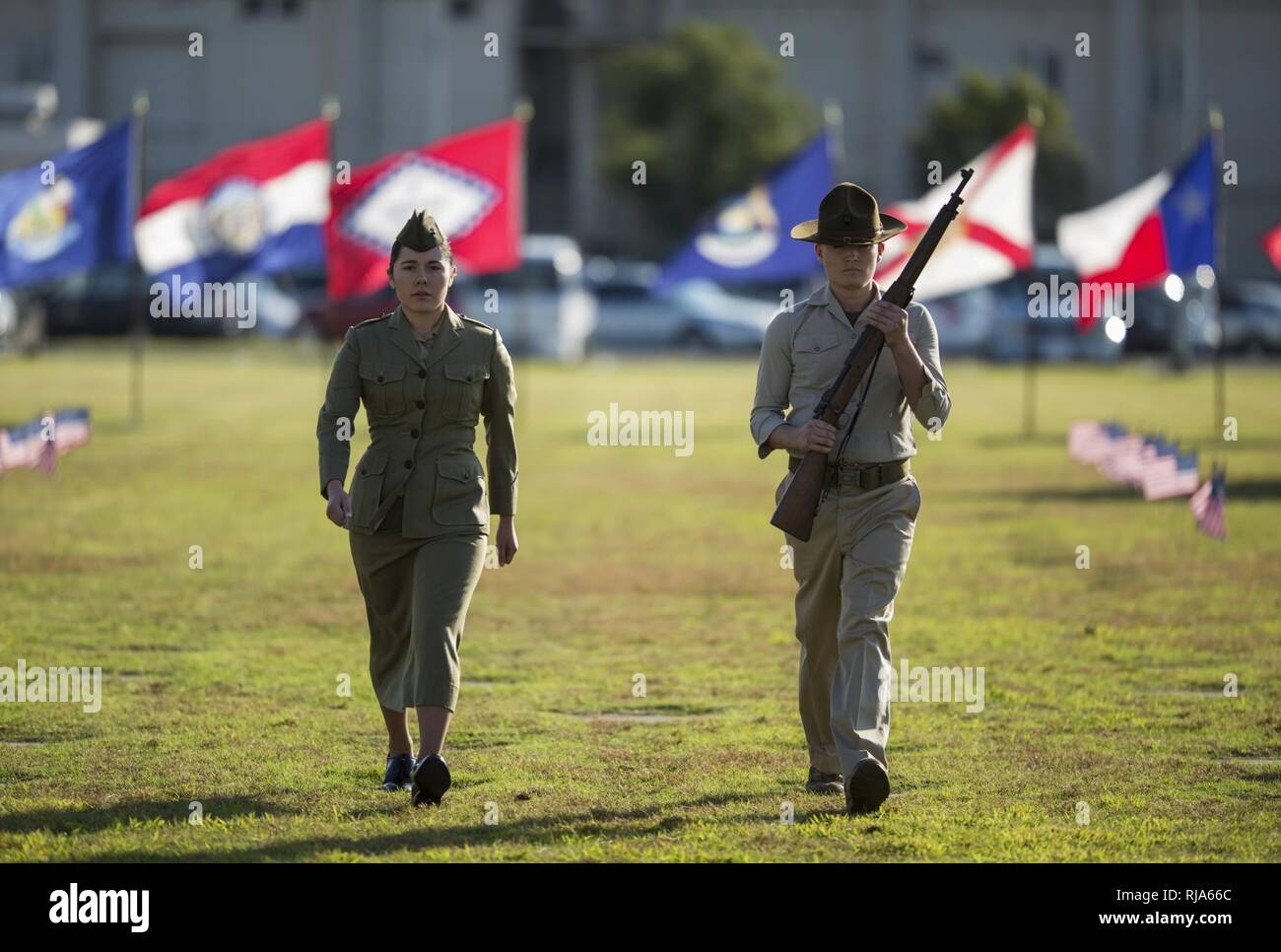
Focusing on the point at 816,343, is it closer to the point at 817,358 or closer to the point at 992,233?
the point at 817,358

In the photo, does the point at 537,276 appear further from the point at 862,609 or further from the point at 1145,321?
the point at 862,609

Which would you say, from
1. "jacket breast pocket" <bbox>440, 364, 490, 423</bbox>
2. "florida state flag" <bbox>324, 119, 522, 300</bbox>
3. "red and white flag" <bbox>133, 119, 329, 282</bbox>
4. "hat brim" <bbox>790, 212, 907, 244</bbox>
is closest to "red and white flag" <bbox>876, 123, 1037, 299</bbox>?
"florida state flag" <bbox>324, 119, 522, 300</bbox>

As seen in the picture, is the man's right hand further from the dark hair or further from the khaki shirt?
the dark hair

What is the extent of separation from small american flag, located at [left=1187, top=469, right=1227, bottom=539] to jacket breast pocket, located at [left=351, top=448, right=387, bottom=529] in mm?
8757

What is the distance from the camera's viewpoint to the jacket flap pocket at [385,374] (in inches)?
288

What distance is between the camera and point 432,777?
710 centimetres

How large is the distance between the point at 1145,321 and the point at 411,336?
44.8m

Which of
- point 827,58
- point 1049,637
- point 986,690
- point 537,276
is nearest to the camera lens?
point 986,690

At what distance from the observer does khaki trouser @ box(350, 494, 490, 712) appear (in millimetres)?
7215

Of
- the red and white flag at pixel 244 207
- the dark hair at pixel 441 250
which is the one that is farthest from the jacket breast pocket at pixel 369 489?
the red and white flag at pixel 244 207

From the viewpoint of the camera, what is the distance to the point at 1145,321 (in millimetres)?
50250

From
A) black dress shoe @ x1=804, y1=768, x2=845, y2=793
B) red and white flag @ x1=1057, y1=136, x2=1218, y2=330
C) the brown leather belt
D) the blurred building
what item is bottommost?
black dress shoe @ x1=804, y1=768, x2=845, y2=793

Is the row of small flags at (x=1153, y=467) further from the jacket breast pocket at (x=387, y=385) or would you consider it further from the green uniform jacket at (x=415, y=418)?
the jacket breast pocket at (x=387, y=385)
